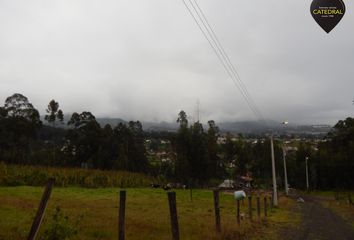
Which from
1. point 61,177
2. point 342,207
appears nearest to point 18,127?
point 61,177

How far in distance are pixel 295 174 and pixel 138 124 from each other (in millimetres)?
52852

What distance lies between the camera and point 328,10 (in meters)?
9.09

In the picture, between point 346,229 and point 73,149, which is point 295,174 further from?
point 346,229

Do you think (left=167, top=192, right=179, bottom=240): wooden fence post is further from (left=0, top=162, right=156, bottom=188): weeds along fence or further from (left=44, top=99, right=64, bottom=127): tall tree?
(left=44, top=99, right=64, bottom=127): tall tree

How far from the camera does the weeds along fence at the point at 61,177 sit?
1492 inches

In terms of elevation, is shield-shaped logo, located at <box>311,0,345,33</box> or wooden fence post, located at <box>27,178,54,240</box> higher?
shield-shaped logo, located at <box>311,0,345,33</box>

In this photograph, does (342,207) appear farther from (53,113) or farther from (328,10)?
(53,113)

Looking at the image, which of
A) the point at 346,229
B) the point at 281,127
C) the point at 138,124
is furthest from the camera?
the point at 138,124

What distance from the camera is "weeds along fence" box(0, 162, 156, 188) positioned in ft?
124

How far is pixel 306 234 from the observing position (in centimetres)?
1762

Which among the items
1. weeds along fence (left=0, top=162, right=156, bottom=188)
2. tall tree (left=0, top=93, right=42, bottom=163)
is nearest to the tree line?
tall tree (left=0, top=93, right=42, bottom=163)

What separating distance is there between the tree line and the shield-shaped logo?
2789 inches

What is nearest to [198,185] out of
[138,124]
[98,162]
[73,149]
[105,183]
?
[98,162]

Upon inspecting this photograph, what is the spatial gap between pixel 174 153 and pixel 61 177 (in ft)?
171
